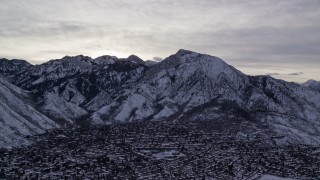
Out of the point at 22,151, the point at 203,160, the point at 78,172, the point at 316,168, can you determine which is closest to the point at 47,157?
the point at 22,151

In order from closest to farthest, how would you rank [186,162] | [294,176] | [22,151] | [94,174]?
1. [94,174]
2. [294,176]
3. [186,162]
4. [22,151]

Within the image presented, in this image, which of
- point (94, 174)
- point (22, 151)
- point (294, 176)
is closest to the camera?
point (94, 174)

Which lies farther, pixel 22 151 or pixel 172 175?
pixel 22 151

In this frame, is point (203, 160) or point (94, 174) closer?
point (94, 174)

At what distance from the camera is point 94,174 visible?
163 m

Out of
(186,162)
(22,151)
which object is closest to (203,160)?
(186,162)

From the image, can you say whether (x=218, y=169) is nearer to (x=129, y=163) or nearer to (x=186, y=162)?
(x=186, y=162)

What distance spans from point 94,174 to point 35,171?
815 inches

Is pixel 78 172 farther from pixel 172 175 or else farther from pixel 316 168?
pixel 316 168

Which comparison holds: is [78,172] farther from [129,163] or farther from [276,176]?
[276,176]

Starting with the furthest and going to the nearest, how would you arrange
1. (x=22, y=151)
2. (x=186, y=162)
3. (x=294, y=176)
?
(x=22, y=151) < (x=186, y=162) < (x=294, y=176)

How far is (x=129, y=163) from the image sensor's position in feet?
593

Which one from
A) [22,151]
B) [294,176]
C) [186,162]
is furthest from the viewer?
[22,151]

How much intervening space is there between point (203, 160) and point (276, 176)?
30287mm
